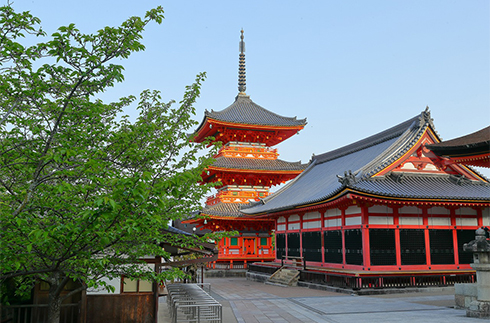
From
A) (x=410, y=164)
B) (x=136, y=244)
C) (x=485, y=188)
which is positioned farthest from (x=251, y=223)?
(x=136, y=244)

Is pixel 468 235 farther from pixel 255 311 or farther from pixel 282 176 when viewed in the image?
pixel 282 176

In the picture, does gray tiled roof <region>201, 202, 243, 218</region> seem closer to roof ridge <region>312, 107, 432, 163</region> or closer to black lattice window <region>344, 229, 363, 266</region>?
roof ridge <region>312, 107, 432, 163</region>

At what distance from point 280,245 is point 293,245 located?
2613 millimetres

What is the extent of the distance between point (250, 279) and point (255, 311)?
51.2 ft

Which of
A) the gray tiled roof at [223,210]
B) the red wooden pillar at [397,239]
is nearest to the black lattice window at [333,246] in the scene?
the red wooden pillar at [397,239]

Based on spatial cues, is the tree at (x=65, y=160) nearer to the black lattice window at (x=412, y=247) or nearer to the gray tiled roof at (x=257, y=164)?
the black lattice window at (x=412, y=247)

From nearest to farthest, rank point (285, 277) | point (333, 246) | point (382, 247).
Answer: point (382, 247)
point (333, 246)
point (285, 277)

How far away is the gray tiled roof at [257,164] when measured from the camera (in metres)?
35.6

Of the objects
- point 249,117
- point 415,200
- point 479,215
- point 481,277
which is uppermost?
point 249,117

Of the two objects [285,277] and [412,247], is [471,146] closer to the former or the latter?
[412,247]

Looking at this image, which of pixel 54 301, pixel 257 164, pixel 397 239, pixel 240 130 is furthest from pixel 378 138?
pixel 54 301

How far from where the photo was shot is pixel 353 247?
2095 cm

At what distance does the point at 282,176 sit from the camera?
38.1m

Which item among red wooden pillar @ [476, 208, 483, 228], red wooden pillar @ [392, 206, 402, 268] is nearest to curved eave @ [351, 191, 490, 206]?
red wooden pillar @ [392, 206, 402, 268]
